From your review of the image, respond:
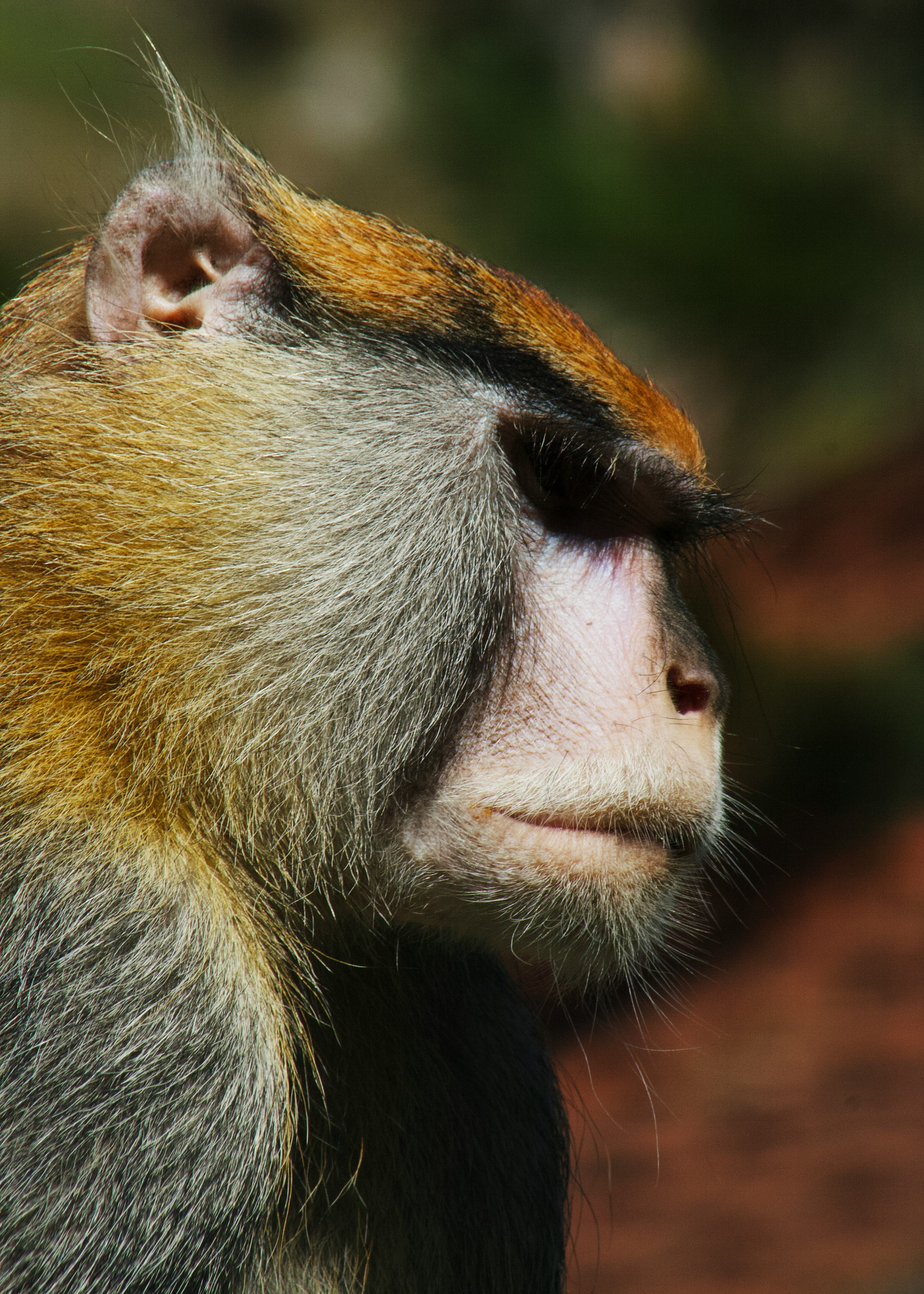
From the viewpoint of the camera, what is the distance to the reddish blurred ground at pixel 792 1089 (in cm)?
465

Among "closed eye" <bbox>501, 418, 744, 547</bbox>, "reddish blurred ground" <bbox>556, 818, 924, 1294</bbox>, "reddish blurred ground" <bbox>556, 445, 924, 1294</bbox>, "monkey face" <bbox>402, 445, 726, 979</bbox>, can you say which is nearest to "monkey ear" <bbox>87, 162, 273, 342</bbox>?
"closed eye" <bbox>501, 418, 744, 547</bbox>

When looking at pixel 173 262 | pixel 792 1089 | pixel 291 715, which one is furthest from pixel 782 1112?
pixel 173 262

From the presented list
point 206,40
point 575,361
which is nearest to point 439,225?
point 206,40

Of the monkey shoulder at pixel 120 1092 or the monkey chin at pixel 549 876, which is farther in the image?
the monkey chin at pixel 549 876

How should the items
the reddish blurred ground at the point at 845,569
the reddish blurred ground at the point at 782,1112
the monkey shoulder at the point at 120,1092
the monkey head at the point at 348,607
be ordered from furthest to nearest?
the reddish blurred ground at the point at 845,569 < the reddish blurred ground at the point at 782,1112 < the monkey head at the point at 348,607 < the monkey shoulder at the point at 120,1092

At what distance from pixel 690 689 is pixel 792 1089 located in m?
4.55

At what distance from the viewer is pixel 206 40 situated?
861 cm

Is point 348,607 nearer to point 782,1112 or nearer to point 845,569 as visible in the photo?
point 782,1112

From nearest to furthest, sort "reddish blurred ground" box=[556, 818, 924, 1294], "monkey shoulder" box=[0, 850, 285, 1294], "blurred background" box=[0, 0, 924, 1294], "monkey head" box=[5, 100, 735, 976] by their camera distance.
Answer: "monkey shoulder" box=[0, 850, 285, 1294]
"monkey head" box=[5, 100, 735, 976]
"reddish blurred ground" box=[556, 818, 924, 1294]
"blurred background" box=[0, 0, 924, 1294]

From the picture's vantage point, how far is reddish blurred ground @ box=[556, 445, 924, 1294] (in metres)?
4.65

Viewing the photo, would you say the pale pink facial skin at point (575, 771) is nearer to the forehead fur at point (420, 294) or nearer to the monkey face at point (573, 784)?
the monkey face at point (573, 784)

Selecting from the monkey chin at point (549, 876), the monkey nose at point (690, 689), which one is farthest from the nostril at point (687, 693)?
the monkey chin at point (549, 876)

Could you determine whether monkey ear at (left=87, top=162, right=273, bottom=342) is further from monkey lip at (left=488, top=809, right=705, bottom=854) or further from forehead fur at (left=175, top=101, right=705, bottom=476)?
monkey lip at (left=488, top=809, right=705, bottom=854)

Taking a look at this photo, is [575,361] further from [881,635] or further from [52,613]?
[881,635]
